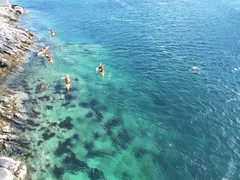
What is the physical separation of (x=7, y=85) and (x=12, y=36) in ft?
67.1

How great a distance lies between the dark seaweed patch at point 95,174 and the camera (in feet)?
73.4

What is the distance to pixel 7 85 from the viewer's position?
3538 cm

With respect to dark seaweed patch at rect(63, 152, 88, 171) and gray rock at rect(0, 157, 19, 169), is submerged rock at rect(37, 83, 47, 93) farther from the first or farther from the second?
dark seaweed patch at rect(63, 152, 88, 171)

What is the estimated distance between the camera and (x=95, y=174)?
22.8 meters

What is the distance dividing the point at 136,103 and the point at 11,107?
21.7m

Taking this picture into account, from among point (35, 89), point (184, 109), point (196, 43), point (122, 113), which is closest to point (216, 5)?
point (196, 43)

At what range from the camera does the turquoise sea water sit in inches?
927

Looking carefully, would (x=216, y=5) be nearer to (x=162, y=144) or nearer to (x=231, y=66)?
(x=231, y=66)

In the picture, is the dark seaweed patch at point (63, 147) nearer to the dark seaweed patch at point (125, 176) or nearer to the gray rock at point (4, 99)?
the dark seaweed patch at point (125, 176)

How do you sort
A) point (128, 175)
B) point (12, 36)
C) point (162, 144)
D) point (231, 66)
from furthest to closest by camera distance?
point (12, 36) → point (231, 66) → point (162, 144) → point (128, 175)

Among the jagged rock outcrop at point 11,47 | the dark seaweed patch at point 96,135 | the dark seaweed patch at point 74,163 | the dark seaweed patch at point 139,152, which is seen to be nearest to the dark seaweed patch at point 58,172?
the dark seaweed patch at point 74,163

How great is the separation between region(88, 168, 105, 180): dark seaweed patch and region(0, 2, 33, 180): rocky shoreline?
798cm

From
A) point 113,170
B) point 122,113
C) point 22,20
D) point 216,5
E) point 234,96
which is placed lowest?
point 113,170

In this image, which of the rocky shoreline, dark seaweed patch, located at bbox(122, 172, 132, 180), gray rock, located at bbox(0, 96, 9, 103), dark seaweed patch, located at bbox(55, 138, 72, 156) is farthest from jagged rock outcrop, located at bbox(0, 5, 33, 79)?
dark seaweed patch, located at bbox(122, 172, 132, 180)
